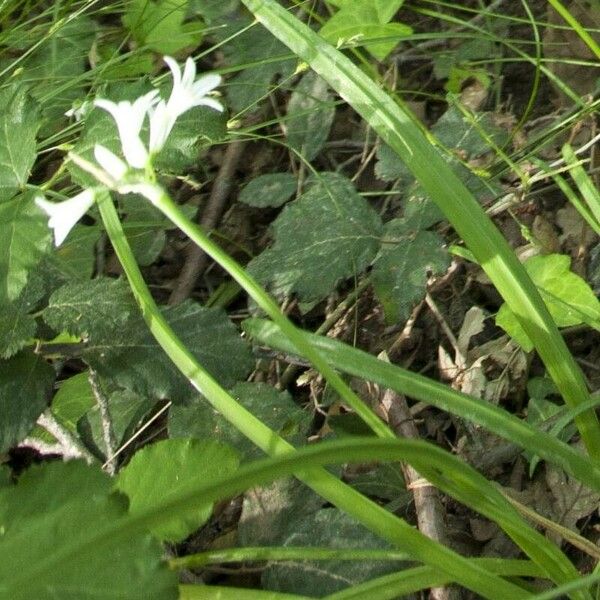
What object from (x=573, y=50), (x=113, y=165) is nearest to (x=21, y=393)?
(x=113, y=165)

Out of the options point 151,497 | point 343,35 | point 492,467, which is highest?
point 343,35

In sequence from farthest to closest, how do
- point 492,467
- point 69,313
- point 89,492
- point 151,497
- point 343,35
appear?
point 343,35, point 492,467, point 69,313, point 151,497, point 89,492

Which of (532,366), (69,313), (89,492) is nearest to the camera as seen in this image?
(89,492)

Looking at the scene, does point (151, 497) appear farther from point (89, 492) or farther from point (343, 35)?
point (343, 35)

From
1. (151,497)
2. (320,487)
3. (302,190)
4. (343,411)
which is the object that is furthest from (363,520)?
(302,190)

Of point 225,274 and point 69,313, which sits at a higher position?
point 69,313

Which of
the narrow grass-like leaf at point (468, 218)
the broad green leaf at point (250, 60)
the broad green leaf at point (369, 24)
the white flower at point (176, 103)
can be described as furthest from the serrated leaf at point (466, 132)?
the white flower at point (176, 103)

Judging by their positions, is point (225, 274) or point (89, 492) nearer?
point (89, 492)

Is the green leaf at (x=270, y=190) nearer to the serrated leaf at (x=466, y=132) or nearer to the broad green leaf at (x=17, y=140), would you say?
the serrated leaf at (x=466, y=132)
